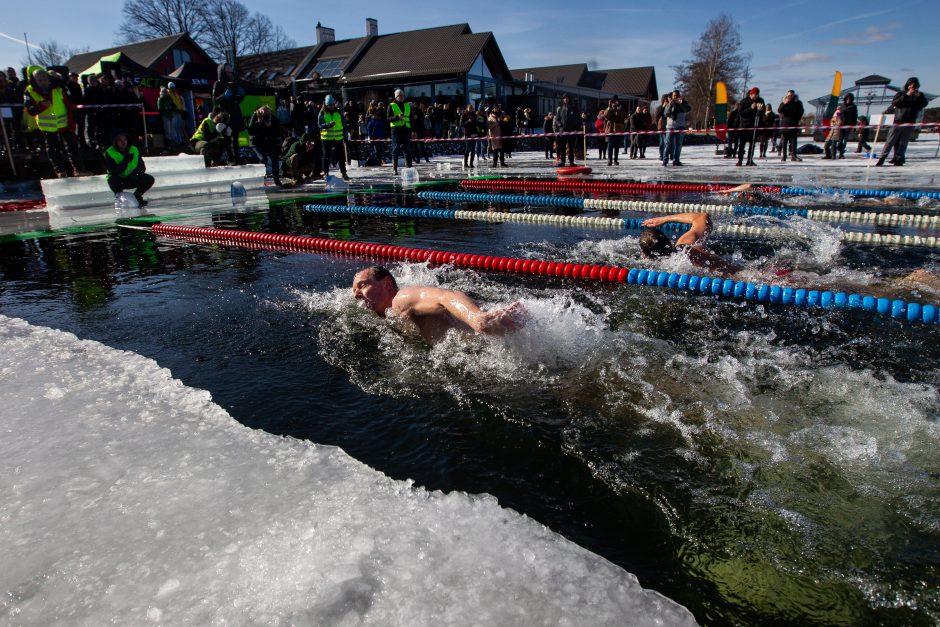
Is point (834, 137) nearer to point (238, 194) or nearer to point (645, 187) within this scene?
point (645, 187)

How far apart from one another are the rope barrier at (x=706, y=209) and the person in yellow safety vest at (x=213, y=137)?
5.73 m

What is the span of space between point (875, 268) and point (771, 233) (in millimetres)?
1766

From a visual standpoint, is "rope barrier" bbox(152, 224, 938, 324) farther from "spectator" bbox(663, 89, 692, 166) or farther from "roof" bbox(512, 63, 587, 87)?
"roof" bbox(512, 63, 587, 87)

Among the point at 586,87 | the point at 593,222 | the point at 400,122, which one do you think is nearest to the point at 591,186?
the point at 593,222

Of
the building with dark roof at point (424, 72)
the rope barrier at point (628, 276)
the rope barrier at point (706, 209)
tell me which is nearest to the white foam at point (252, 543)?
the rope barrier at point (628, 276)

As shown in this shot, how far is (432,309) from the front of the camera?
138 inches

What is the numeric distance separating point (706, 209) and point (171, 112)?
15206 millimetres

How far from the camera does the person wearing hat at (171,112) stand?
16.3 m

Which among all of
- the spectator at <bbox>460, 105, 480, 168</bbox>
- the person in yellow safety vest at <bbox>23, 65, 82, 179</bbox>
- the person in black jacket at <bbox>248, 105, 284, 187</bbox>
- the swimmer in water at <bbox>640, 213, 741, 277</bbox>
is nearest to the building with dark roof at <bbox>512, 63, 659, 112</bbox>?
the spectator at <bbox>460, 105, 480, 168</bbox>

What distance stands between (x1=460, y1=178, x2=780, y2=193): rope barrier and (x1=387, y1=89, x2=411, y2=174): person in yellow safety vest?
→ 249 centimetres

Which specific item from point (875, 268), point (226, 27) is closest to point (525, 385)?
point (875, 268)

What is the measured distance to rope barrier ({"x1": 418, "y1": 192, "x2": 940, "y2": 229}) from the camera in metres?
7.51

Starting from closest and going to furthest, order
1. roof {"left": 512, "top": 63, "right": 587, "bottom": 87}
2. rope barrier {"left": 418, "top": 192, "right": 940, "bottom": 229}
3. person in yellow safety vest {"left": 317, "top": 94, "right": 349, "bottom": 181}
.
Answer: rope barrier {"left": 418, "top": 192, "right": 940, "bottom": 229} < person in yellow safety vest {"left": 317, "top": 94, "right": 349, "bottom": 181} < roof {"left": 512, "top": 63, "right": 587, "bottom": 87}

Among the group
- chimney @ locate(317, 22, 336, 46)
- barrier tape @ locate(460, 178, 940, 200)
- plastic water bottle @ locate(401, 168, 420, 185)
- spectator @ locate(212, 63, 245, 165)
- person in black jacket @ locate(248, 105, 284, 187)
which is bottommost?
barrier tape @ locate(460, 178, 940, 200)
